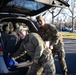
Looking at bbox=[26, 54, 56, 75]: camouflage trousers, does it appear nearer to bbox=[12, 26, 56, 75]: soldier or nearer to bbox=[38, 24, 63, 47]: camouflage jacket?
bbox=[12, 26, 56, 75]: soldier

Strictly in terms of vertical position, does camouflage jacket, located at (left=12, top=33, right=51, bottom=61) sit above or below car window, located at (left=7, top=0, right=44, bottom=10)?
below

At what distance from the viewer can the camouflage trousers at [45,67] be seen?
5327 millimetres

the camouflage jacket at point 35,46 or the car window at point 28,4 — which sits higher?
the car window at point 28,4

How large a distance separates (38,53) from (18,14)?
1498mm

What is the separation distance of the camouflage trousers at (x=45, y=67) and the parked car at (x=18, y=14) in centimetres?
26

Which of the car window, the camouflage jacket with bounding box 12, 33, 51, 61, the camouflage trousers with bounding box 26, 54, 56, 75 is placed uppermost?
the car window

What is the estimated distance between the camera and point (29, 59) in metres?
5.97

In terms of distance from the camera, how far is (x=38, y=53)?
5.20 m

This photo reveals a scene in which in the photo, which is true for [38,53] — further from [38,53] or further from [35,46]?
[35,46]

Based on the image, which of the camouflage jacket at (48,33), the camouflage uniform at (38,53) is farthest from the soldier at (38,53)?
the camouflage jacket at (48,33)

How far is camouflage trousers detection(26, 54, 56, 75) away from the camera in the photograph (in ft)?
17.5

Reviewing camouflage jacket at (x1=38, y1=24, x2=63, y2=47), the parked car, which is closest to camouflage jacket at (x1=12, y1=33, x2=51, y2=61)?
the parked car

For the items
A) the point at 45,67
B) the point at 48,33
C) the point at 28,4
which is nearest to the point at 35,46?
the point at 45,67

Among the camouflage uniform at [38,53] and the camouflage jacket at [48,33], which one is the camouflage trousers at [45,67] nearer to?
the camouflage uniform at [38,53]
